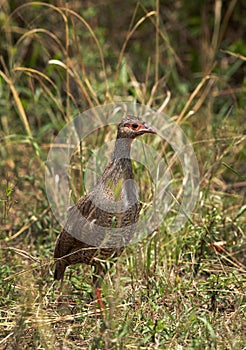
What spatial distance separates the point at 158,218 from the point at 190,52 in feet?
10.5

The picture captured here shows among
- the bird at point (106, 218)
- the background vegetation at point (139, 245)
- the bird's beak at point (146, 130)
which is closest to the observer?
the background vegetation at point (139, 245)

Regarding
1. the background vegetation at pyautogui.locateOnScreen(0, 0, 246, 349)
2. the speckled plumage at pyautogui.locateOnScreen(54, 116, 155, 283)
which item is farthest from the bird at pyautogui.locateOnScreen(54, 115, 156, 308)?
the background vegetation at pyautogui.locateOnScreen(0, 0, 246, 349)

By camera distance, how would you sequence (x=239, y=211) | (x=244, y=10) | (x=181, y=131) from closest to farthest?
(x=239, y=211)
(x=181, y=131)
(x=244, y=10)

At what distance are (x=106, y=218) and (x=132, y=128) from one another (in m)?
0.57

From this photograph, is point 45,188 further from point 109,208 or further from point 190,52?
point 190,52

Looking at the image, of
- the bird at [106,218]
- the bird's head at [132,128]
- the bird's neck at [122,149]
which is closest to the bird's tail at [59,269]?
the bird at [106,218]

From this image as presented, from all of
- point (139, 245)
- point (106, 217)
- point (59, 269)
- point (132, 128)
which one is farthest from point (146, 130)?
point (59, 269)

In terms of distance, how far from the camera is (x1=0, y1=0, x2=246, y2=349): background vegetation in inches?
137

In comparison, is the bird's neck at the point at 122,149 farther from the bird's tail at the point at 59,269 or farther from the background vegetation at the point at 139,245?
the bird's tail at the point at 59,269

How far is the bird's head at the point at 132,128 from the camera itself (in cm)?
396

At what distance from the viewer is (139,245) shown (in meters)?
4.40

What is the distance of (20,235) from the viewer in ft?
16.1

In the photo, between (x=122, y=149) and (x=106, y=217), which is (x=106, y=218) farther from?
(x=122, y=149)

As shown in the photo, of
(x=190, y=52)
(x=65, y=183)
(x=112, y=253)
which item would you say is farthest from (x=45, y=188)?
(x=190, y=52)
